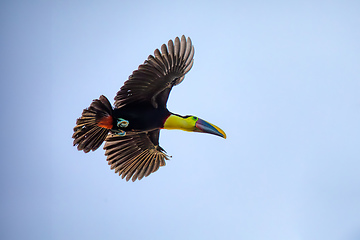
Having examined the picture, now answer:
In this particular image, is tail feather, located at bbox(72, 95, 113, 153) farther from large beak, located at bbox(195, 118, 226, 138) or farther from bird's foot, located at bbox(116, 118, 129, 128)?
large beak, located at bbox(195, 118, 226, 138)

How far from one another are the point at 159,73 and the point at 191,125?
61.2 inches

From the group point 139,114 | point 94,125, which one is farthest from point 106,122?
point 139,114

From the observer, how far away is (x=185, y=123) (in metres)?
11.9

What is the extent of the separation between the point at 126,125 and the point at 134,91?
82 cm

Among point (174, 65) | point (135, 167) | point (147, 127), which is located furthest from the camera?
point (135, 167)

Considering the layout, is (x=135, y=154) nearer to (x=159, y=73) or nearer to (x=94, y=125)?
(x=94, y=125)

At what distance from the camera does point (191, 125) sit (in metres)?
11.9

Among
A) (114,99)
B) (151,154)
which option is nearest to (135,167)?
(151,154)

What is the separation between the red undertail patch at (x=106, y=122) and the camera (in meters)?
11.2

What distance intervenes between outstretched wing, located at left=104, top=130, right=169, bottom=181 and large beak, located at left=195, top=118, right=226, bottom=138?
130 cm

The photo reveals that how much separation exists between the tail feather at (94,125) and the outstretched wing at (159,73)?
41 cm

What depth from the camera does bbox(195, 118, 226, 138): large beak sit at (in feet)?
38.8

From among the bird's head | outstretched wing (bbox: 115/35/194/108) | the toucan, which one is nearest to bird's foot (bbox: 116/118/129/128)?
the toucan

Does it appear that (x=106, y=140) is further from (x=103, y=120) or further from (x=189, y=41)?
(x=189, y=41)
